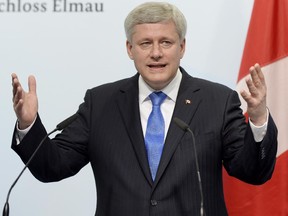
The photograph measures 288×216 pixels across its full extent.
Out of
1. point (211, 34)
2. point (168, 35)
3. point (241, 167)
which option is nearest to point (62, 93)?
point (211, 34)

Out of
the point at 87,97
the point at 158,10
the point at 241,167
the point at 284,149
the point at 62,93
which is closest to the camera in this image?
the point at 241,167

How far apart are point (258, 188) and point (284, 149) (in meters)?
0.21

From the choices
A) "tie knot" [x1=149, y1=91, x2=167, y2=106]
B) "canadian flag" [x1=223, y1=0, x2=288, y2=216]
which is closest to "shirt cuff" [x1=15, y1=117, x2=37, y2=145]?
"tie knot" [x1=149, y1=91, x2=167, y2=106]

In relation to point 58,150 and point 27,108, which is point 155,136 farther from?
point 27,108

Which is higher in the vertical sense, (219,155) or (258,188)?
(219,155)

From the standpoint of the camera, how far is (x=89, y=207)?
312cm

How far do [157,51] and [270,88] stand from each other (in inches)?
31.5

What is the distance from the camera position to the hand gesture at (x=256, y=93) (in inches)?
75.4

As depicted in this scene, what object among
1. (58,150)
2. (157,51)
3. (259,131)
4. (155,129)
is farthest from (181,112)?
(58,150)

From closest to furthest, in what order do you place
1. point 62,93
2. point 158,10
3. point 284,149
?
point 158,10 < point 284,149 < point 62,93

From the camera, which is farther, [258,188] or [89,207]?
[89,207]

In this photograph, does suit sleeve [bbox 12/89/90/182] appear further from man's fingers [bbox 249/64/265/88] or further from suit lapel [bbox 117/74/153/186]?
man's fingers [bbox 249/64/265/88]

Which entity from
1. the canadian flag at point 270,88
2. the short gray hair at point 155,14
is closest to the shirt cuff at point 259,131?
the short gray hair at point 155,14

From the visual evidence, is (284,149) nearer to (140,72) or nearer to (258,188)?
(258,188)
